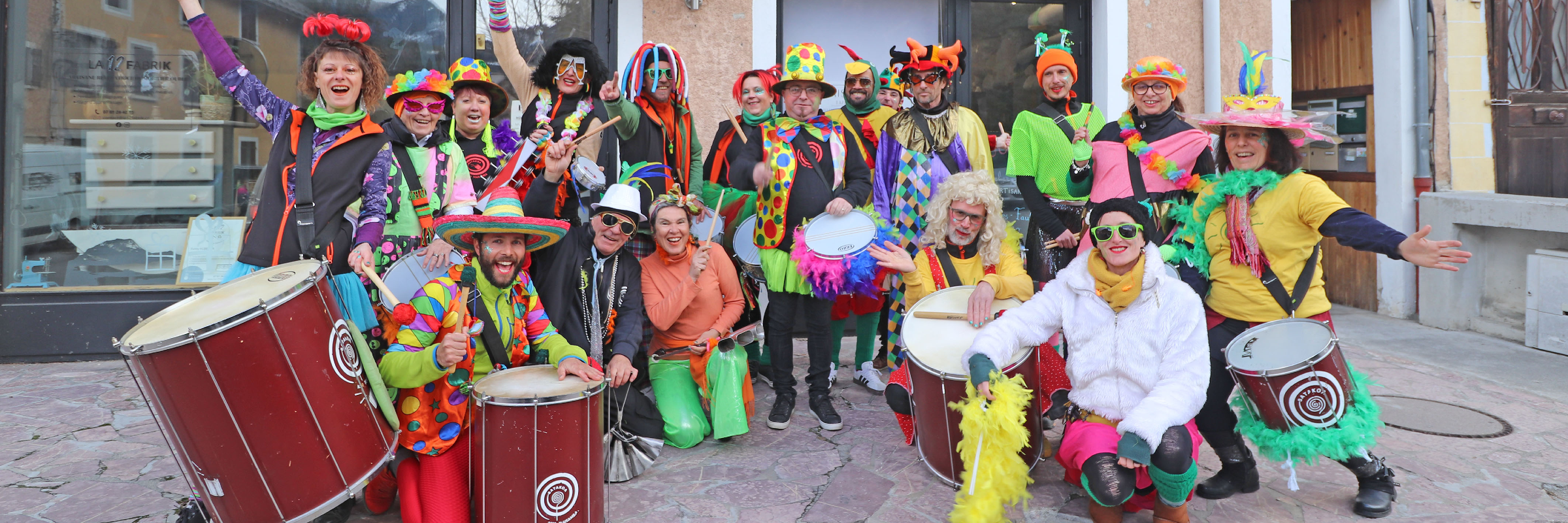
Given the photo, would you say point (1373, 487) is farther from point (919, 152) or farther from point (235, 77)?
point (235, 77)

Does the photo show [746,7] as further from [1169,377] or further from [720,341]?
[1169,377]

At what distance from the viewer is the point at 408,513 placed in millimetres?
3107

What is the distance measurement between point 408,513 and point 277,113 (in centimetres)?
156

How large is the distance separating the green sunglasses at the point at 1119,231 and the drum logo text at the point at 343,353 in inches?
92.7

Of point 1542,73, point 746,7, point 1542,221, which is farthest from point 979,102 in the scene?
point 1542,73

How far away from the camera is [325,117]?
10.9 feet

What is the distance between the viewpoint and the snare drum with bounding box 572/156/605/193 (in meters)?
4.69

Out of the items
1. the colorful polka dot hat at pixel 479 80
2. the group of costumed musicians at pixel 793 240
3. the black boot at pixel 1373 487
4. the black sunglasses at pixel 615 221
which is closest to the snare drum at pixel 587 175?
the group of costumed musicians at pixel 793 240

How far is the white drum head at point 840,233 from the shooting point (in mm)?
4258

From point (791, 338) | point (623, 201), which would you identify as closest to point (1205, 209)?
point (791, 338)

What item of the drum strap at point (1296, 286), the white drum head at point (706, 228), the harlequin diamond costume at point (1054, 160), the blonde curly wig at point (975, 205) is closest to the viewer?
the drum strap at point (1296, 286)

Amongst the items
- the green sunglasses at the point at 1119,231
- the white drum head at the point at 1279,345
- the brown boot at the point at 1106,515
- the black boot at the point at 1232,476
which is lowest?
the brown boot at the point at 1106,515

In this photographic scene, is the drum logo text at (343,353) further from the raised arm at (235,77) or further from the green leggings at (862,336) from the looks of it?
the green leggings at (862,336)

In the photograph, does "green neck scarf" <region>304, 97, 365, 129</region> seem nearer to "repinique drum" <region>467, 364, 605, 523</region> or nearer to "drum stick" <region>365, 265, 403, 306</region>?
"drum stick" <region>365, 265, 403, 306</region>
